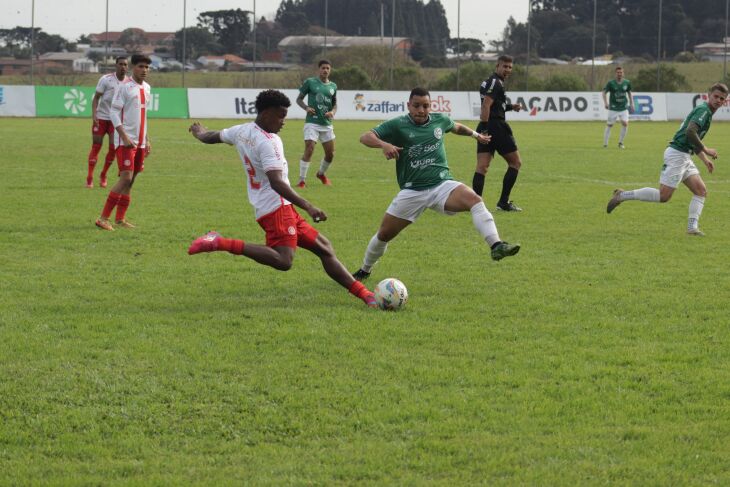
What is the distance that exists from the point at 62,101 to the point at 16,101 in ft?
5.81

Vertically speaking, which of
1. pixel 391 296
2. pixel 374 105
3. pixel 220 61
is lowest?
pixel 391 296

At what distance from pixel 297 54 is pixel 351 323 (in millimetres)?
48474

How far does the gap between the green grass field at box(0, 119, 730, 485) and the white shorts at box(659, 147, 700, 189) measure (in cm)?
64

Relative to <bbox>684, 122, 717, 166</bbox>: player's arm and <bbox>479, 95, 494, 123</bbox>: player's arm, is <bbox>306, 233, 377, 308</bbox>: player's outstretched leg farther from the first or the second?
<bbox>479, 95, 494, 123</bbox>: player's arm

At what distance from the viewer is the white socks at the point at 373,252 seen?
9.26 meters

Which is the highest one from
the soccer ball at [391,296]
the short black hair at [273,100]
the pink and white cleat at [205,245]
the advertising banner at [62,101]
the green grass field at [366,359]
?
the advertising banner at [62,101]

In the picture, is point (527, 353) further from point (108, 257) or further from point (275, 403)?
point (108, 257)

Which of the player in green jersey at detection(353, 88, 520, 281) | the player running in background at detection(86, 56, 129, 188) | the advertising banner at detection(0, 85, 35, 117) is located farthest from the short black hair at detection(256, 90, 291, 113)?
the advertising banner at detection(0, 85, 35, 117)

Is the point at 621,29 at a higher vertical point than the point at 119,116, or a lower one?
higher

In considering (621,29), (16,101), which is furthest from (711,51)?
(16,101)

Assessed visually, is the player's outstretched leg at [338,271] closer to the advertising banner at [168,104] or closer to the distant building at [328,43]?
the advertising banner at [168,104]

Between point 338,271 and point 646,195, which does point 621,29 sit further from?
point 338,271

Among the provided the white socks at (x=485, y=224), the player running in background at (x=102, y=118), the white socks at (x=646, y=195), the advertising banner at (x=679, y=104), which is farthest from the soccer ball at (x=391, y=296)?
the advertising banner at (x=679, y=104)

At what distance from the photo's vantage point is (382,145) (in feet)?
28.6
